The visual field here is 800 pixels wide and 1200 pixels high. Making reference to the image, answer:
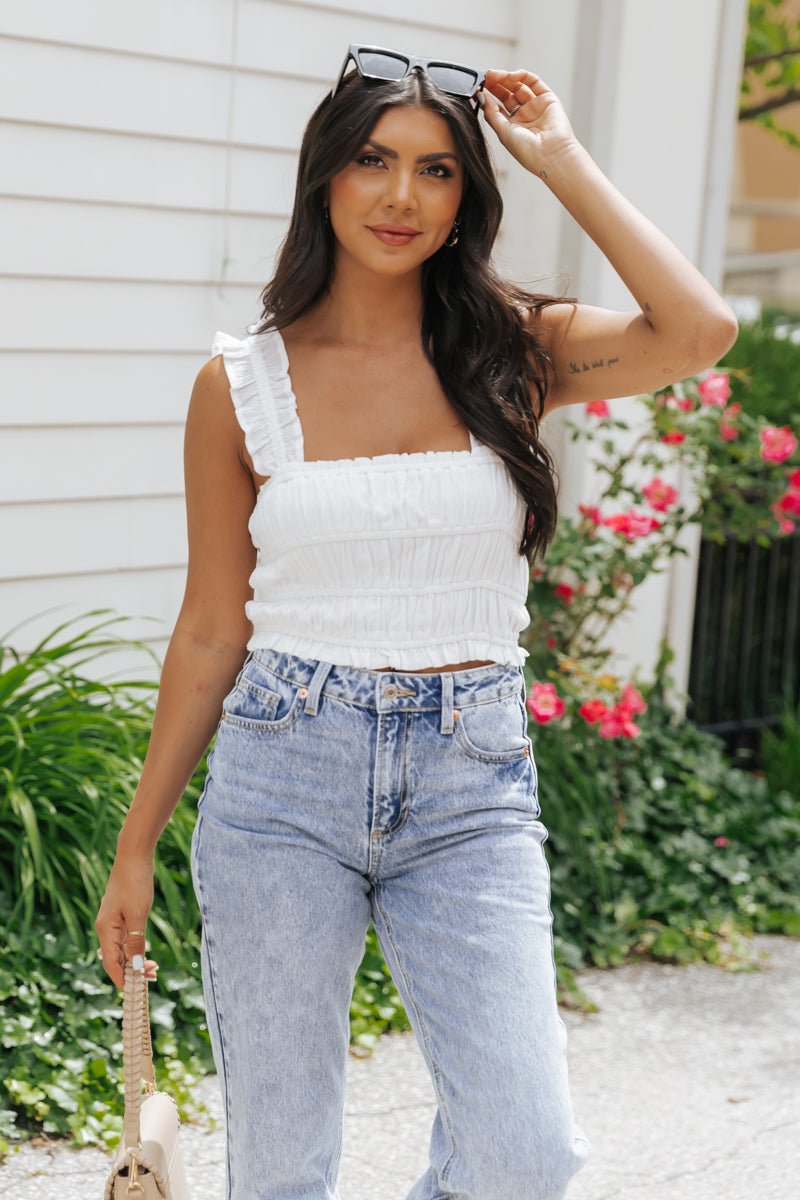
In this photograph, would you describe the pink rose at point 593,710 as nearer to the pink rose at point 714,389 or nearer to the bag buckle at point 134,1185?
the pink rose at point 714,389

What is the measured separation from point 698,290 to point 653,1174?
78.8 inches

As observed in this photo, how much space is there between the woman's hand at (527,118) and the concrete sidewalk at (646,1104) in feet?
6.94

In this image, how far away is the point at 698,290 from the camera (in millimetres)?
2389

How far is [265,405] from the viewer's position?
237 centimetres

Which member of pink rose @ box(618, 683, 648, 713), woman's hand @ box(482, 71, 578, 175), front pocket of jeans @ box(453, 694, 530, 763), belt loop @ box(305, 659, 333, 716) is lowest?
pink rose @ box(618, 683, 648, 713)

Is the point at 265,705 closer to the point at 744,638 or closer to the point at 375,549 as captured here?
the point at 375,549

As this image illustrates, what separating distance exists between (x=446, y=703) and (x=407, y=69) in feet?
3.04

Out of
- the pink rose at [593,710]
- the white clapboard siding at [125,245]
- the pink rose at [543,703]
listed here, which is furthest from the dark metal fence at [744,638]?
the white clapboard siding at [125,245]

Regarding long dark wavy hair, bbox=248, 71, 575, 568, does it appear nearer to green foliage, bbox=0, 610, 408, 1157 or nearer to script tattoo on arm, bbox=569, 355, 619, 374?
script tattoo on arm, bbox=569, 355, 619, 374

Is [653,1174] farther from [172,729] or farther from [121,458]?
[121,458]

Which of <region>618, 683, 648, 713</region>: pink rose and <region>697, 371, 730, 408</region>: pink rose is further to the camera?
<region>697, 371, 730, 408</region>: pink rose

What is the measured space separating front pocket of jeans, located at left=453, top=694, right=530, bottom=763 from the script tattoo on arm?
1.78 feet

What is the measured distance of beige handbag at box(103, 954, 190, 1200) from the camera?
7.45ft

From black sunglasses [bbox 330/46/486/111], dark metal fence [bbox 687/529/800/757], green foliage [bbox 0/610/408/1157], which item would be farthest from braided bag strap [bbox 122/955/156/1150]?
dark metal fence [bbox 687/529/800/757]
